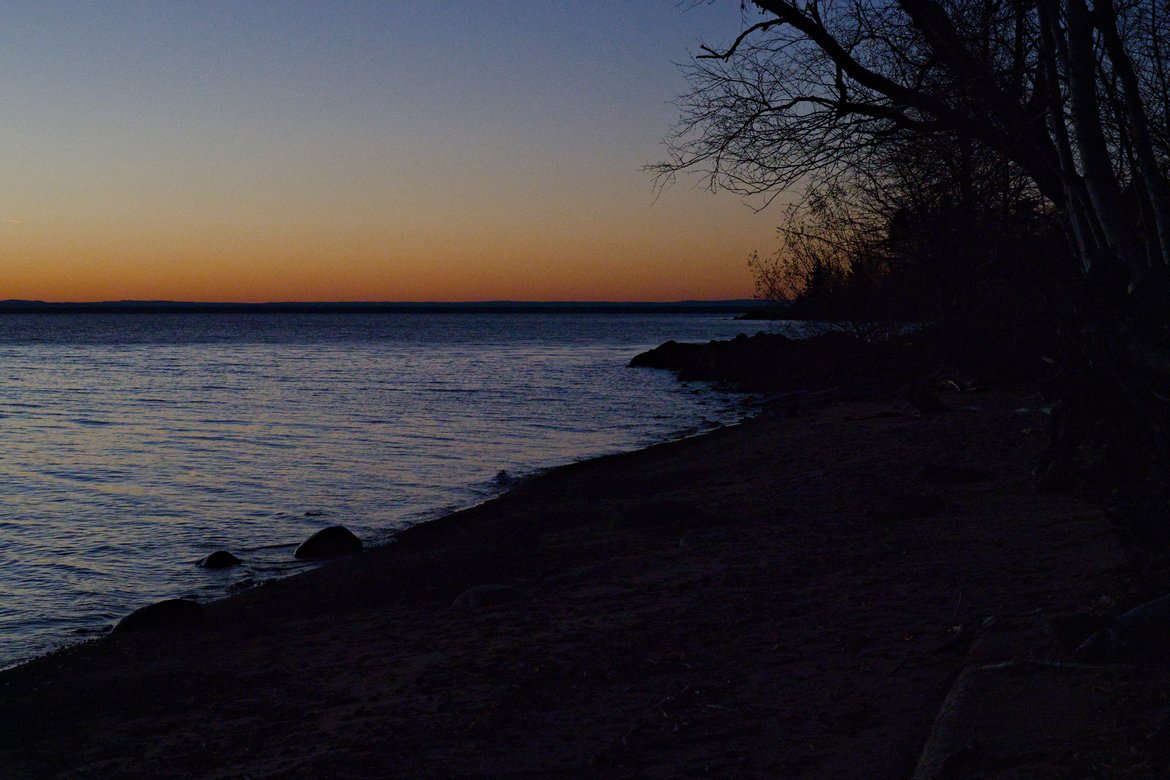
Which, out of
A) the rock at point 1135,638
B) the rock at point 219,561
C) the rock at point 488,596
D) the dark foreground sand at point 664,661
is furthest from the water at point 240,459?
the rock at point 1135,638

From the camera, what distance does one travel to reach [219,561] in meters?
12.9

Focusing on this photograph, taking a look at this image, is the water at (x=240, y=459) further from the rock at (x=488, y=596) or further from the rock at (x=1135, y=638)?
the rock at (x=1135, y=638)

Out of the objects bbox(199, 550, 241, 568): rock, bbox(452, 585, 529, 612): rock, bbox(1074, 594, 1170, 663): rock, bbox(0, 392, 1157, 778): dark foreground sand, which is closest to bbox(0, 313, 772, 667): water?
bbox(199, 550, 241, 568): rock

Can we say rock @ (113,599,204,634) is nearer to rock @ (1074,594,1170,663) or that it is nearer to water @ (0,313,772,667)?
water @ (0,313,772,667)

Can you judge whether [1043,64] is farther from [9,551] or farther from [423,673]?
[9,551]

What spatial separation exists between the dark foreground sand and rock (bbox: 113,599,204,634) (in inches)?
8.0

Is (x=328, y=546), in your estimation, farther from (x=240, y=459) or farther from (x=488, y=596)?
(x=240, y=459)

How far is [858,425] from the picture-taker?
20.3 metres

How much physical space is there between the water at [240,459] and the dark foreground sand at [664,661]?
2.23 meters

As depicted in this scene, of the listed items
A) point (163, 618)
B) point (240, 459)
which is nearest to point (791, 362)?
point (240, 459)

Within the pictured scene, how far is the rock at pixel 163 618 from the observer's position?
9.74 meters

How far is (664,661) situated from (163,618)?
559cm

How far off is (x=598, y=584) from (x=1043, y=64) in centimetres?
587

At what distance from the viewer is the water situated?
12.5 metres
